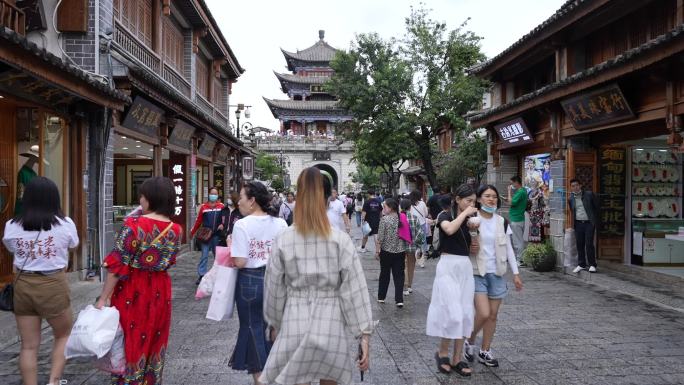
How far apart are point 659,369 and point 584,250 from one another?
5694 millimetres

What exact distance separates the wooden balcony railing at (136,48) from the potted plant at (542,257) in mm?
Result: 8775

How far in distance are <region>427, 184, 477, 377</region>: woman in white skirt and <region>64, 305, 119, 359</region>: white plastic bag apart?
264 centimetres

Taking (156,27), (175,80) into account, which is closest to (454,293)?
(156,27)

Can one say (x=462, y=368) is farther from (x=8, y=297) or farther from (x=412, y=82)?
(x=412, y=82)

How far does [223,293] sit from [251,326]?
1.02 ft

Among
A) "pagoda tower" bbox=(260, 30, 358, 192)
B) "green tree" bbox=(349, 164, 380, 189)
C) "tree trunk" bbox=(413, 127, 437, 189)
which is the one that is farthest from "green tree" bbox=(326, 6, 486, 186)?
"pagoda tower" bbox=(260, 30, 358, 192)

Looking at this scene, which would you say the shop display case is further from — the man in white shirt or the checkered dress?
the checkered dress

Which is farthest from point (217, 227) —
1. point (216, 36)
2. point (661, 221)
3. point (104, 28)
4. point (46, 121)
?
point (216, 36)

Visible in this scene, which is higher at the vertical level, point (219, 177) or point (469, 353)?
point (219, 177)

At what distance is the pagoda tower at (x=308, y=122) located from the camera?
52.3 metres

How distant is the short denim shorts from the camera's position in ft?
16.8

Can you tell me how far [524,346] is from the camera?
19.4ft

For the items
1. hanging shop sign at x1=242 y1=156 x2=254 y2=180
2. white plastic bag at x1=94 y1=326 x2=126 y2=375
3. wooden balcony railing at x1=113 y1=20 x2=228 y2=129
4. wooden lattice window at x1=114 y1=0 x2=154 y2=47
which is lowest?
white plastic bag at x1=94 y1=326 x2=126 y2=375

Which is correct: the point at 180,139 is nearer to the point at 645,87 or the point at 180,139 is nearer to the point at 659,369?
the point at 645,87
